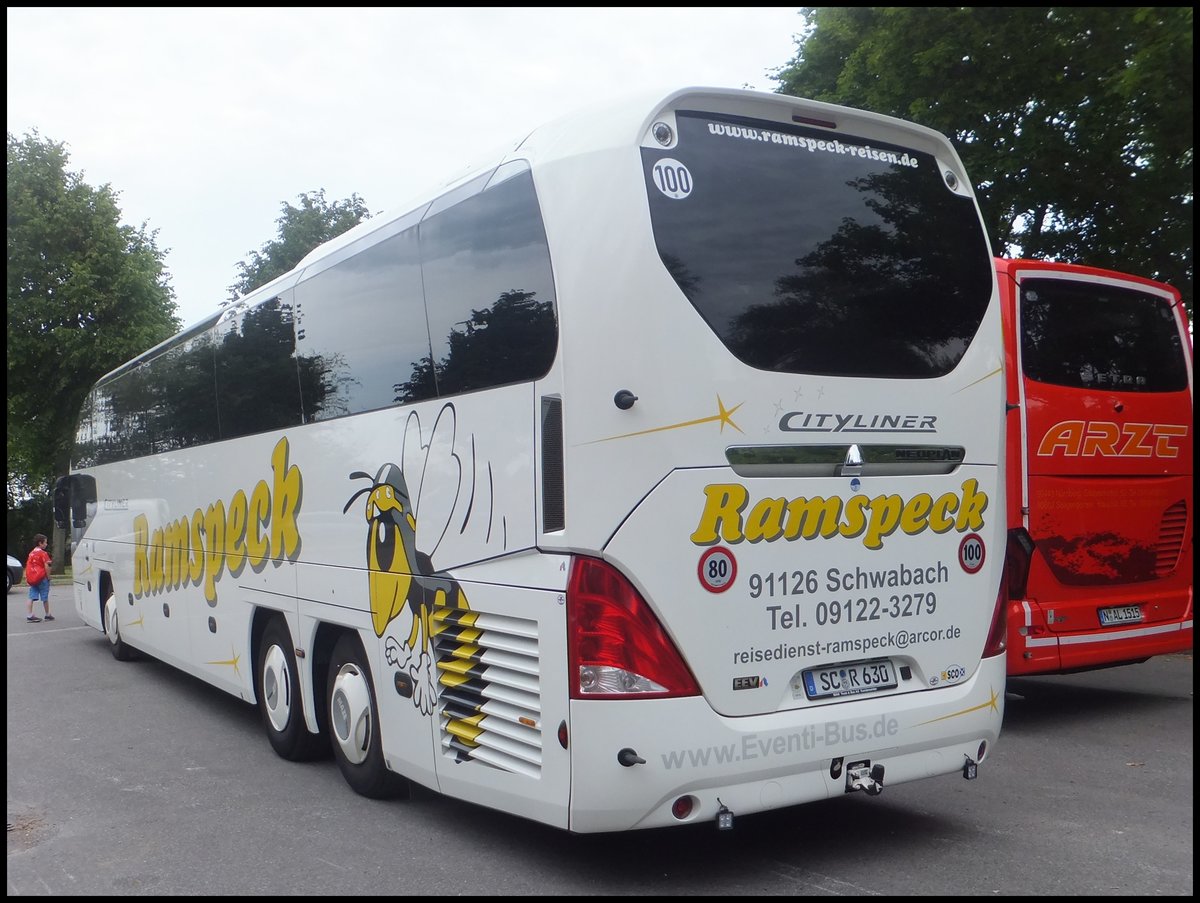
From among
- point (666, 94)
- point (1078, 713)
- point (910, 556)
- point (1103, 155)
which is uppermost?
point (1103, 155)

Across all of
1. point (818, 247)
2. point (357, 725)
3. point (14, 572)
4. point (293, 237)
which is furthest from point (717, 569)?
point (293, 237)

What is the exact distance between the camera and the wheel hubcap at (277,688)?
26.0ft

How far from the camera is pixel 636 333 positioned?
4.76 metres

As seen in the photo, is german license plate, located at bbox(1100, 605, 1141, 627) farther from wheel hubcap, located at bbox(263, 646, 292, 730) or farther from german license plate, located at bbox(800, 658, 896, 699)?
wheel hubcap, located at bbox(263, 646, 292, 730)

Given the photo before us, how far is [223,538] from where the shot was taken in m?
9.23

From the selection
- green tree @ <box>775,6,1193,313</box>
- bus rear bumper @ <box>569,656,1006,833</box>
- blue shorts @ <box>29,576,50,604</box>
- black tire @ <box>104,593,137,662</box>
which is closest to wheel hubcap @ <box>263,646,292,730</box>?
bus rear bumper @ <box>569,656,1006,833</box>

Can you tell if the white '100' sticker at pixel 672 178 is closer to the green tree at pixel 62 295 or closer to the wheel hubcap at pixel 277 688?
the wheel hubcap at pixel 277 688

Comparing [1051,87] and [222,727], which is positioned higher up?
[1051,87]

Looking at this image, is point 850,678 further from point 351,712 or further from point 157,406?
point 157,406

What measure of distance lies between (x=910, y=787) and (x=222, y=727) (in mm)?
Result: 5481

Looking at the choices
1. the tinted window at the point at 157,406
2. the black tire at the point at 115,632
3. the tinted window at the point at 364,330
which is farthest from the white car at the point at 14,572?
the tinted window at the point at 364,330

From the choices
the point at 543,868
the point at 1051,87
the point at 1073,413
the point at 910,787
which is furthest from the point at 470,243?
the point at 1051,87

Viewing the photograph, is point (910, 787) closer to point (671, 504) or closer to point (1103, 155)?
point (671, 504)

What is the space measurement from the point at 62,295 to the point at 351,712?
3374 cm
